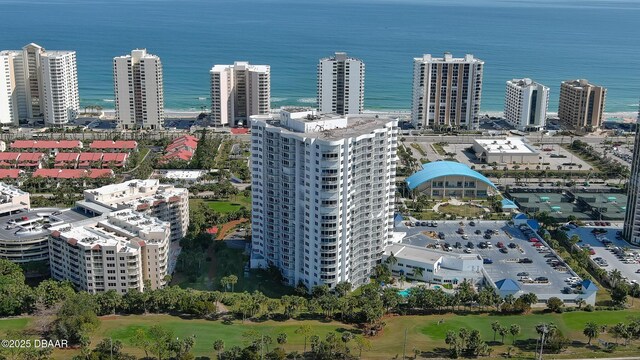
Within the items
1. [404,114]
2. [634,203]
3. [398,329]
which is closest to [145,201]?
[398,329]

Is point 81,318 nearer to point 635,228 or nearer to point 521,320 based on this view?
point 521,320

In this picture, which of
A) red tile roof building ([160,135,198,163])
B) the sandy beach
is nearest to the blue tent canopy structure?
red tile roof building ([160,135,198,163])

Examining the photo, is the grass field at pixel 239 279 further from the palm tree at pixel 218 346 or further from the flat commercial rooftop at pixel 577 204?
the flat commercial rooftop at pixel 577 204

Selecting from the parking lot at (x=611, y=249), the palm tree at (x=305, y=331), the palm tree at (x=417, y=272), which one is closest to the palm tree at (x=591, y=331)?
the parking lot at (x=611, y=249)

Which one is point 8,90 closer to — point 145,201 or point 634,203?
point 145,201

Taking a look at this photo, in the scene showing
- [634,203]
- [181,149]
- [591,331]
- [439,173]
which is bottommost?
[591,331]

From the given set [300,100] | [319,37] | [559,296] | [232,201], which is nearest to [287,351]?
[559,296]

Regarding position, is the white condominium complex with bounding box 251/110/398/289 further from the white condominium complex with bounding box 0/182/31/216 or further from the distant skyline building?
the distant skyline building
